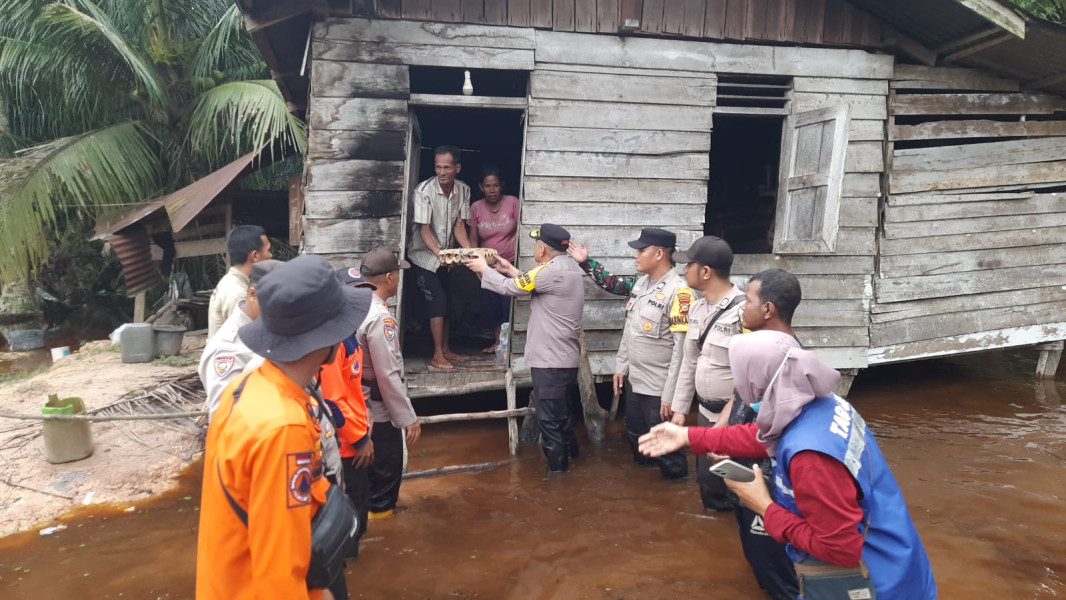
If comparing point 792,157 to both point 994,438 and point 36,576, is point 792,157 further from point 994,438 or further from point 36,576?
point 36,576

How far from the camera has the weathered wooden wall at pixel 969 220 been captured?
6.25m

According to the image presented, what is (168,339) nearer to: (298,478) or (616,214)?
(616,214)

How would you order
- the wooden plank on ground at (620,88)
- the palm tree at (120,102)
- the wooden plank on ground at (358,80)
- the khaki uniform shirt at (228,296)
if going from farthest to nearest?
1. the palm tree at (120,102)
2. the wooden plank on ground at (620,88)
3. the wooden plank on ground at (358,80)
4. the khaki uniform shirt at (228,296)

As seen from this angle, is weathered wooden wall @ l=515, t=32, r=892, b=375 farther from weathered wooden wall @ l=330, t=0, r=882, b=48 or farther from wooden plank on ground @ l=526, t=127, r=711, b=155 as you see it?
weathered wooden wall @ l=330, t=0, r=882, b=48

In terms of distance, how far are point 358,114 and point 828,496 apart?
4.50m

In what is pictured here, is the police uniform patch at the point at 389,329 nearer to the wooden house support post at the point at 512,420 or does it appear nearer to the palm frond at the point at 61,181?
the wooden house support post at the point at 512,420

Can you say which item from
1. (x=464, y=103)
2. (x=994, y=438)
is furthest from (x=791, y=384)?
(x=994, y=438)

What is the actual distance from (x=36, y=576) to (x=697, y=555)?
3.93 metres

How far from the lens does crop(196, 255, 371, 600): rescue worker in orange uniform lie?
151 cm

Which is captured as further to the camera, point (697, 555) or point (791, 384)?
point (697, 555)

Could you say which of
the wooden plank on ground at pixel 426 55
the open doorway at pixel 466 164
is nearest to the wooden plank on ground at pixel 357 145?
the wooden plank on ground at pixel 426 55

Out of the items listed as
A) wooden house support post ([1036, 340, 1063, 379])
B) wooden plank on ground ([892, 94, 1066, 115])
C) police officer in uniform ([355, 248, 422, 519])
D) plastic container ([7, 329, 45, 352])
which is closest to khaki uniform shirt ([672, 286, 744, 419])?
police officer in uniform ([355, 248, 422, 519])

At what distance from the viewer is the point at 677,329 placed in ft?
14.0

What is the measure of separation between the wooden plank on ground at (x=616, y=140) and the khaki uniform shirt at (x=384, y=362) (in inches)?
101
